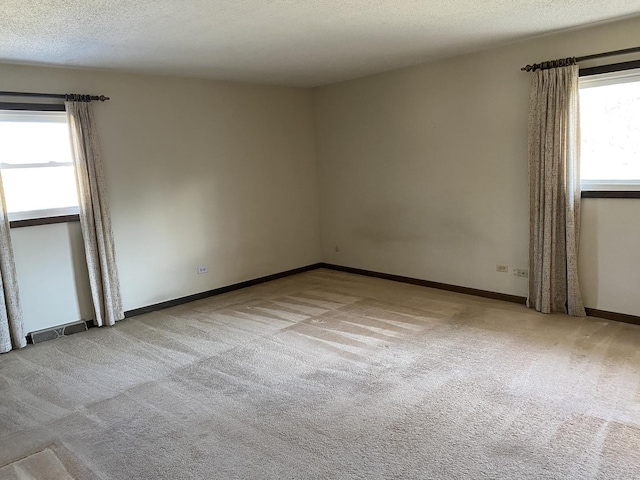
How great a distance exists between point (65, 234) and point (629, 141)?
17.2 ft

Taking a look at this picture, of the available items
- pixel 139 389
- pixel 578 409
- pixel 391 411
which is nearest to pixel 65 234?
pixel 139 389

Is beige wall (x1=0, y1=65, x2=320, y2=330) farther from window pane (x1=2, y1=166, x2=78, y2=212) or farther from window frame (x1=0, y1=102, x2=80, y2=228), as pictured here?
window pane (x1=2, y1=166, x2=78, y2=212)

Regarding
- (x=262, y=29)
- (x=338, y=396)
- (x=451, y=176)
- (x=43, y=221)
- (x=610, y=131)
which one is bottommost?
(x=338, y=396)

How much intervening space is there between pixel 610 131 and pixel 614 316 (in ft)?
5.38

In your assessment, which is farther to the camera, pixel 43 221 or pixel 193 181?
pixel 193 181

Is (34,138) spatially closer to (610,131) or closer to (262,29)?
(262,29)

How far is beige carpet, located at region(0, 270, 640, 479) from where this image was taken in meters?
2.47

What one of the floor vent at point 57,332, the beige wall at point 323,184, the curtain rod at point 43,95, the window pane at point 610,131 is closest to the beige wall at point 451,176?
the beige wall at point 323,184

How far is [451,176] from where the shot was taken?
207 inches

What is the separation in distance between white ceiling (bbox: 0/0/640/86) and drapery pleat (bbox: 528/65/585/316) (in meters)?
0.55

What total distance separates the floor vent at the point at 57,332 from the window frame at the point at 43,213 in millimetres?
1027

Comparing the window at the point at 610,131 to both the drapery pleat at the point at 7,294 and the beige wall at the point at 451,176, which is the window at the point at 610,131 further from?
the drapery pleat at the point at 7,294

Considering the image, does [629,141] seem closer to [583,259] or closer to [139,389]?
[583,259]

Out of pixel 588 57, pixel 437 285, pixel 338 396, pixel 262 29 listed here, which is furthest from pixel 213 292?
pixel 588 57
